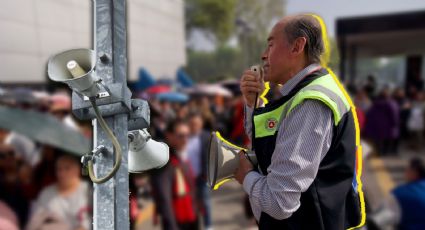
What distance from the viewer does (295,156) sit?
116cm

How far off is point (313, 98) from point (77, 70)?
65 cm

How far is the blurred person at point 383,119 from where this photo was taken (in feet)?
29.6

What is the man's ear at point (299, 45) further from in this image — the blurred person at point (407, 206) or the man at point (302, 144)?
the blurred person at point (407, 206)

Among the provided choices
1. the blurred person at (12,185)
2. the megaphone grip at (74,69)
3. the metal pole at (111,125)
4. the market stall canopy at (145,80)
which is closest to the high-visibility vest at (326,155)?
the metal pole at (111,125)

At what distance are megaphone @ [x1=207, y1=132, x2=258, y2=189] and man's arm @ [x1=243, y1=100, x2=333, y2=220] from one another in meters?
0.19

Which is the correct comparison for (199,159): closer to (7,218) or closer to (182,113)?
(182,113)

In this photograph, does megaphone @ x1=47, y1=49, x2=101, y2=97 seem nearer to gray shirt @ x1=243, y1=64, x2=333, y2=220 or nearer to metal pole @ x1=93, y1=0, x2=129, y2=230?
metal pole @ x1=93, y1=0, x2=129, y2=230

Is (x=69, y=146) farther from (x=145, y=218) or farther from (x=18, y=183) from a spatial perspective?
(x=145, y=218)

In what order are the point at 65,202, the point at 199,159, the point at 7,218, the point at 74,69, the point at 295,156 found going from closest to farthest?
1. the point at 74,69
2. the point at 295,156
3. the point at 7,218
4. the point at 65,202
5. the point at 199,159

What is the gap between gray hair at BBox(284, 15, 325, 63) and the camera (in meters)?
1.30

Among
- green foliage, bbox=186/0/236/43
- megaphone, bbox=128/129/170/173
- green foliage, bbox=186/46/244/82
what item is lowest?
megaphone, bbox=128/129/170/173

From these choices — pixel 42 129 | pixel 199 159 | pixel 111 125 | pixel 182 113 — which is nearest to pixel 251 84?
pixel 111 125

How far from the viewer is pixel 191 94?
1202 centimetres

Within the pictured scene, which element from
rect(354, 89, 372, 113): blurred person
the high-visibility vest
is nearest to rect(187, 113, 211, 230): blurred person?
the high-visibility vest
